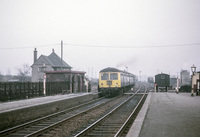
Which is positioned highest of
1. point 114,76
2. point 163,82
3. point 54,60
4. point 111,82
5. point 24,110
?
point 54,60

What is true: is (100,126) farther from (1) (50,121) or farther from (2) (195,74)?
(2) (195,74)

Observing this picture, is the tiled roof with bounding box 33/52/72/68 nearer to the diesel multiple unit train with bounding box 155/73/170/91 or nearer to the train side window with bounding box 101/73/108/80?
the diesel multiple unit train with bounding box 155/73/170/91

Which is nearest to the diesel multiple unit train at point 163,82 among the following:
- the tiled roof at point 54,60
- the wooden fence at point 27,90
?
the wooden fence at point 27,90

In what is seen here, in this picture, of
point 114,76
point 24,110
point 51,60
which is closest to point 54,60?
point 51,60

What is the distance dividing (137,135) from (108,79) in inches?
632

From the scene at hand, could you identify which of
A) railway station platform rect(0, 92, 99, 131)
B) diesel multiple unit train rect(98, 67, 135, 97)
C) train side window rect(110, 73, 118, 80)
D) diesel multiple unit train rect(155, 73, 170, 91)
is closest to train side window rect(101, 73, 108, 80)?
diesel multiple unit train rect(98, 67, 135, 97)

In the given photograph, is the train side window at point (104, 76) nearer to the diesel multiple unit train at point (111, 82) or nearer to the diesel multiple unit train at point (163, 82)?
the diesel multiple unit train at point (111, 82)

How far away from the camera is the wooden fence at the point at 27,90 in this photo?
565 inches

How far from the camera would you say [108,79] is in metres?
21.7

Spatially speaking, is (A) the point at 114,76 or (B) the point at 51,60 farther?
(B) the point at 51,60

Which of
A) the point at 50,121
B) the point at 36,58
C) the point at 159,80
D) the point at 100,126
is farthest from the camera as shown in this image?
the point at 36,58

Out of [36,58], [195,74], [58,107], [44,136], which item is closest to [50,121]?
[44,136]

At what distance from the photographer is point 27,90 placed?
16297 millimetres

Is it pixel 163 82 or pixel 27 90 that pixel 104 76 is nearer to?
pixel 27 90
